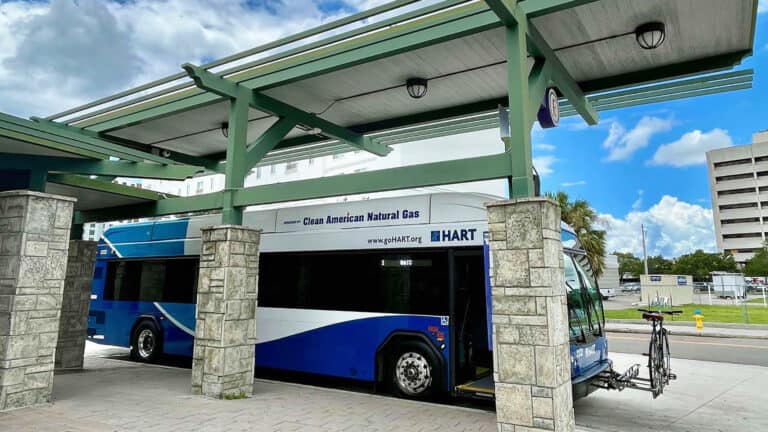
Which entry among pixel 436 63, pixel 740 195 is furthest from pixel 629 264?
pixel 436 63

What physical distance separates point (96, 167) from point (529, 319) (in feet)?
23.3

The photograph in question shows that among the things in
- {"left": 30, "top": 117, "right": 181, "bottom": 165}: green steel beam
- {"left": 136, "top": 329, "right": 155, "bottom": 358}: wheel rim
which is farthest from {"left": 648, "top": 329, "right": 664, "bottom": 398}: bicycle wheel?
{"left": 136, "top": 329, "right": 155, "bottom": 358}: wheel rim

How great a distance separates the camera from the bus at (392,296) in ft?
23.8

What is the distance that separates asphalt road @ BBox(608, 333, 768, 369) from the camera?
39.7 feet

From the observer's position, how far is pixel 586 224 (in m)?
29.0

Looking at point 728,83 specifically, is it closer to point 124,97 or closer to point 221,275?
point 221,275

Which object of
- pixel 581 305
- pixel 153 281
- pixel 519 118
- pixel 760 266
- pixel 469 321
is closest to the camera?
pixel 519 118

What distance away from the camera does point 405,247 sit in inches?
310

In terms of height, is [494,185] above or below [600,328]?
above

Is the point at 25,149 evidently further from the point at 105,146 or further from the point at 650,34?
the point at 650,34

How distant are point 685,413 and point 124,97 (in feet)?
35.1

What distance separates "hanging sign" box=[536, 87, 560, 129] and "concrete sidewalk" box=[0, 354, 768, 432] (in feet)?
13.9

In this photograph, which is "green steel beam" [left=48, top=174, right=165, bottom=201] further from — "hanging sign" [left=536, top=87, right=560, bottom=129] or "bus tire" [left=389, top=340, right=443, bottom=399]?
"hanging sign" [left=536, top=87, right=560, bottom=129]

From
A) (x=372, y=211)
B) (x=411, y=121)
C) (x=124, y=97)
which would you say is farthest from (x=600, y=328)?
(x=124, y=97)
